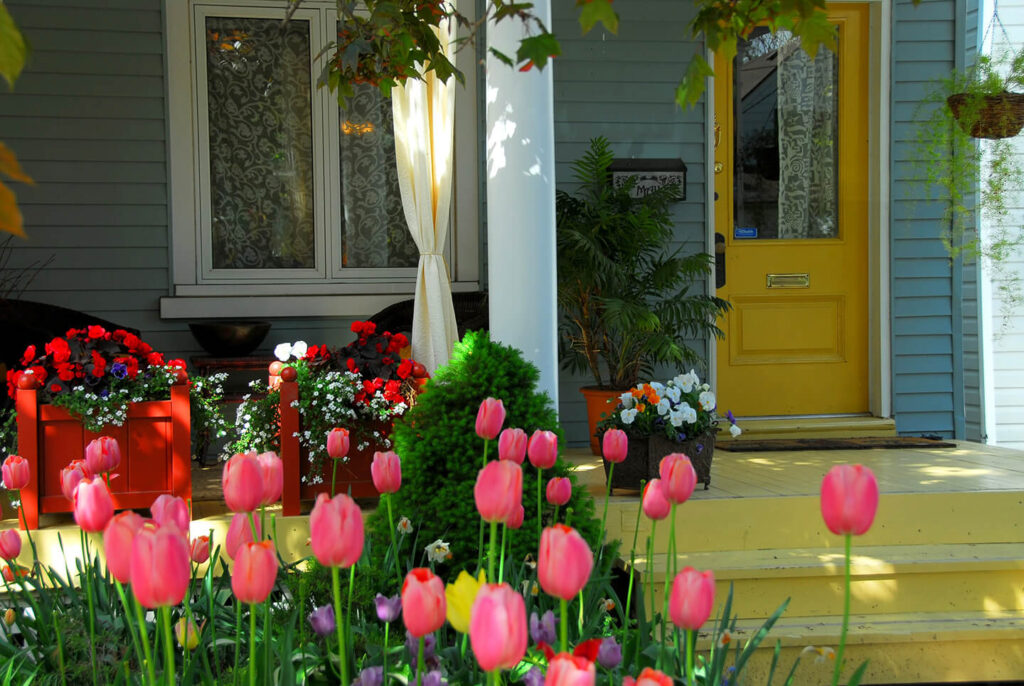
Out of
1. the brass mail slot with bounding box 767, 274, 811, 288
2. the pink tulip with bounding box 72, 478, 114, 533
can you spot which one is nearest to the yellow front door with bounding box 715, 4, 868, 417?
the brass mail slot with bounding box 767, 274, 811, 288

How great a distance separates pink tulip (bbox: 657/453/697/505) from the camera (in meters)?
1.42

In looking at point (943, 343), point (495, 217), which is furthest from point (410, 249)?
point (943, 343)

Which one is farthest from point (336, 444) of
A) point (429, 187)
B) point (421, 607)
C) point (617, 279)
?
point (617, 279)

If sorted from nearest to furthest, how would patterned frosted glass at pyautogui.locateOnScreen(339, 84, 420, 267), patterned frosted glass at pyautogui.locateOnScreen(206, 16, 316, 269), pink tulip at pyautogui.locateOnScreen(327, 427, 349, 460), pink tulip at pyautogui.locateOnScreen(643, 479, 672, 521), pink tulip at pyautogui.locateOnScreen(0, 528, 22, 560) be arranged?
pink tulip at pyautogui.locateOnScreen(643, 479, 672, 521)
pink tulip at pyautogui.locateOnScreen(0, 528, 22, 560)
pink tulip at pyautogui.locateOnScreen(327, 427, 349, 460)
patterned frosted glass at pyautogui.locateOnScreen(206, 16, 316, 269)
patterned frosted glass at pyautogui.locateOnScreen(339, 84, 420, 267)

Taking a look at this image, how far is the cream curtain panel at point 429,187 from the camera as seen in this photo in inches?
152

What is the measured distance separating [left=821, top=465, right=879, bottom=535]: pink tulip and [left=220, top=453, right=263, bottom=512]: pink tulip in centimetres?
71

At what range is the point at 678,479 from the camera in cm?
143

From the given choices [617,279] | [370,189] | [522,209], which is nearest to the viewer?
[522,209]

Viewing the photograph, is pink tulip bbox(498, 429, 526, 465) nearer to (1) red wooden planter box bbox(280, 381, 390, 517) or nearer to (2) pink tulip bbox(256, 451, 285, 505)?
(2) pink tulip bbox(256, 451, 285, 505)

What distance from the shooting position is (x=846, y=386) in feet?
18.6

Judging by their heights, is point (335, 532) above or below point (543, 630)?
above

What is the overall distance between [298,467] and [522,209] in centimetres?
125

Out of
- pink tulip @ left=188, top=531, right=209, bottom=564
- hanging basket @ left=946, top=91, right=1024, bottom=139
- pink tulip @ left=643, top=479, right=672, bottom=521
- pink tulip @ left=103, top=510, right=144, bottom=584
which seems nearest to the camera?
pink tulip @ left=103, top=510, right=144, bottom=584

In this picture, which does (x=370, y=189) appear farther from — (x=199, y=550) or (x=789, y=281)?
(x=199, y=550)
